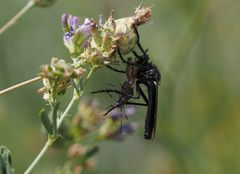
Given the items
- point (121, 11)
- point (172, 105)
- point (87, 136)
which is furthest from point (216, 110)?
point (87, 136)

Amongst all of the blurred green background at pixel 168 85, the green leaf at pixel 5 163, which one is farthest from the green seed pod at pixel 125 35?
the blurred green background at pixel 168 85

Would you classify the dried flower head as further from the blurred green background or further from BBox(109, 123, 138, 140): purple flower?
the blurred green background

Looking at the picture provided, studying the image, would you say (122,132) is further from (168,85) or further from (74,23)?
(168,85)

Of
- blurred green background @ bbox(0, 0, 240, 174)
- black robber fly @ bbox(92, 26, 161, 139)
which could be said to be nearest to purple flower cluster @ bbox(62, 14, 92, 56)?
black robber fly @ bbox(92, 26, 161, 139)

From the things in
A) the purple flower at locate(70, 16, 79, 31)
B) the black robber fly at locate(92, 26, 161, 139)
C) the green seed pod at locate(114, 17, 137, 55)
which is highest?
the purple flower at locate(70, 16, 79, 31)

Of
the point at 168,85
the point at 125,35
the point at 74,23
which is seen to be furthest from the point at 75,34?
the point at 168,85

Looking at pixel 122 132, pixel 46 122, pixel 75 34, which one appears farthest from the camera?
pixel 122 132
